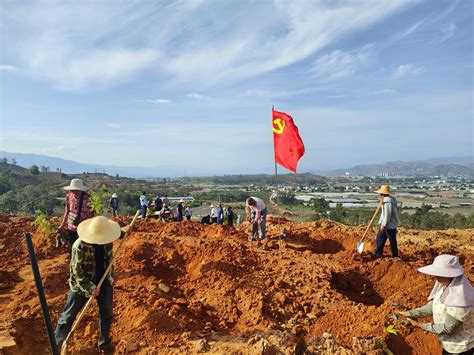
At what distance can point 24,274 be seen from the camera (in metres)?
6.62

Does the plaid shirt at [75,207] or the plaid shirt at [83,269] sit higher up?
the plaid shirt at [75,207]

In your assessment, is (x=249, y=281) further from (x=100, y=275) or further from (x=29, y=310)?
(x=29, y=310)

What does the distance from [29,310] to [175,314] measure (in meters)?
2.14

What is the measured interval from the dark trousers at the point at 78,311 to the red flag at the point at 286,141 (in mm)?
5186

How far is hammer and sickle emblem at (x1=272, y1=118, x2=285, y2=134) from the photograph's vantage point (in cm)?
802

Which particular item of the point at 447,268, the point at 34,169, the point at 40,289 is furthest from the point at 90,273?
the point at 34,169

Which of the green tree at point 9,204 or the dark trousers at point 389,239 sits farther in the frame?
the green tree at point 9,204

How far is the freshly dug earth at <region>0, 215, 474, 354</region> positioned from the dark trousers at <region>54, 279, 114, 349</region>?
12.2 inches

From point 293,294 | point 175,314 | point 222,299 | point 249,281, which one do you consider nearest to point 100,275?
point 175,314

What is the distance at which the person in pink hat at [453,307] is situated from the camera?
2639 millimetres

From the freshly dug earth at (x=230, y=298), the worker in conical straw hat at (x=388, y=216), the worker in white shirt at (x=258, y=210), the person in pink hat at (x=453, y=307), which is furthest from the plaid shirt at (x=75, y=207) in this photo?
the worker in conical straw hat at (x=388, y=216)

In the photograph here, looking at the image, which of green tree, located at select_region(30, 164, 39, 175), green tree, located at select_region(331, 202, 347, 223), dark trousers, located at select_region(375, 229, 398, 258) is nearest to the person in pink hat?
dark trousers, located at select_region(375, 229, 398, 258)

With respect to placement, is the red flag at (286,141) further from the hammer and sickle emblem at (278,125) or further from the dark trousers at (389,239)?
the dark trousers at (389,239)

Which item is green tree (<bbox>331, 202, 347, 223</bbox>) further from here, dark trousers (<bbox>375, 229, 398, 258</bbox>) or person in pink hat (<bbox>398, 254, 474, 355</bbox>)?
person in pink hat (<bbox>398, 254, 474, 355</bbox>)
